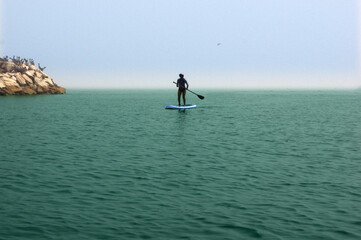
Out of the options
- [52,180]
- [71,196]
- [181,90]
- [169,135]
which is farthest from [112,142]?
[181,90]

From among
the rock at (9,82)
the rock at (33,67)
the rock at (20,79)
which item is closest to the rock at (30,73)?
the rock at (20,79)

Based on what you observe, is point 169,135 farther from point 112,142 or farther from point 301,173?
point 301,173

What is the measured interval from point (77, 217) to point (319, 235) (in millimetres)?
5748

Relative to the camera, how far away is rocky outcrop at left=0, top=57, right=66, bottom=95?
106m

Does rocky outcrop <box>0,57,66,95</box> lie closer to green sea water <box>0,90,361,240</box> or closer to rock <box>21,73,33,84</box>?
rock <box>21,73,33,84</box>

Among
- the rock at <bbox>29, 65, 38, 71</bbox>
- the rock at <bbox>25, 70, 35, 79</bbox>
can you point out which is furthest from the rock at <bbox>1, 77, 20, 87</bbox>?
the rock at <bbox>29, 65, 38, 71</bbox>

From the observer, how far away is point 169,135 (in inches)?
1030

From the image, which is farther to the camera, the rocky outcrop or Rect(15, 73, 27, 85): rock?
Rect(15, 73, 27, 85): rock

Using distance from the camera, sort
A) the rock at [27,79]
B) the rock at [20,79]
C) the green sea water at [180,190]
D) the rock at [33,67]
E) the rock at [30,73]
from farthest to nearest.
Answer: the rock at [33,67], the rock at [30,73], the rock at [27,79], the rock at [20,79], the green sea water at [180,190]

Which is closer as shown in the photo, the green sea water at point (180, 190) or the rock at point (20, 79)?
the green sea water at point (180, 190)

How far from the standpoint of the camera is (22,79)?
369 ft

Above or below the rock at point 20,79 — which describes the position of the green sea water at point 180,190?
below

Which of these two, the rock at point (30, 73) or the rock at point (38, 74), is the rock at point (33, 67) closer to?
the rock at point (38, 74)

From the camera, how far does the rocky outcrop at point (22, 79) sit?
106 meters
